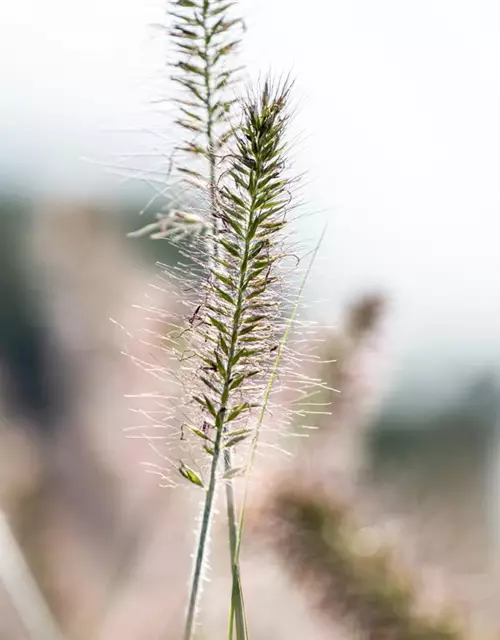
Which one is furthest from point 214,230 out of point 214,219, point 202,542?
point 202,542

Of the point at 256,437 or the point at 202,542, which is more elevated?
the point at 256,437

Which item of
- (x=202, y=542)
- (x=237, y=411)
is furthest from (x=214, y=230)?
(x=202, y=542)

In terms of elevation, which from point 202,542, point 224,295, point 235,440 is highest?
point 224,295

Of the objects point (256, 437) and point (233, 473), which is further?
point (233, 473)

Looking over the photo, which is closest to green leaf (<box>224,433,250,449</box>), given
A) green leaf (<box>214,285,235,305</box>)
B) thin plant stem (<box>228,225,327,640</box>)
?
thin plant stem (<box>228,225,327,640</box>)

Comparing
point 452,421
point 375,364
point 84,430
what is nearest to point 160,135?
point 375,364

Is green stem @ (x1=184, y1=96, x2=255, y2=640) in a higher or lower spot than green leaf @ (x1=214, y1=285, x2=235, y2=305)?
lower

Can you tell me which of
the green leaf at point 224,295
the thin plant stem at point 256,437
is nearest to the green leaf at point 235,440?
the thin plant stem at point 256,437

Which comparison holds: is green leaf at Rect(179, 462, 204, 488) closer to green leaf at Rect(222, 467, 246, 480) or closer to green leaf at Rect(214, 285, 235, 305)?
green leaf at Rect(222, 467, 246, 480)

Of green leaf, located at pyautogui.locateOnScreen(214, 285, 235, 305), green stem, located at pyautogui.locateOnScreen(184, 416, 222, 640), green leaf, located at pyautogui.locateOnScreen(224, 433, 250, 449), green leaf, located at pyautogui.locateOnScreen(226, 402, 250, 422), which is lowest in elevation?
green stem, located at pyautogui.locateOnScreen(184, 416, 222, 640)

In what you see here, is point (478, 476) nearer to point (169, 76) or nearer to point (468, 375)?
point (468, 375)

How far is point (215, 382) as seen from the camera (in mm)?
1205

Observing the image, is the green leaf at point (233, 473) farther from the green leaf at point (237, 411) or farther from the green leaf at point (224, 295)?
the green leaf at point (224, 295)

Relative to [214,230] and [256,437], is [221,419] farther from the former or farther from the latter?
[214,230]
